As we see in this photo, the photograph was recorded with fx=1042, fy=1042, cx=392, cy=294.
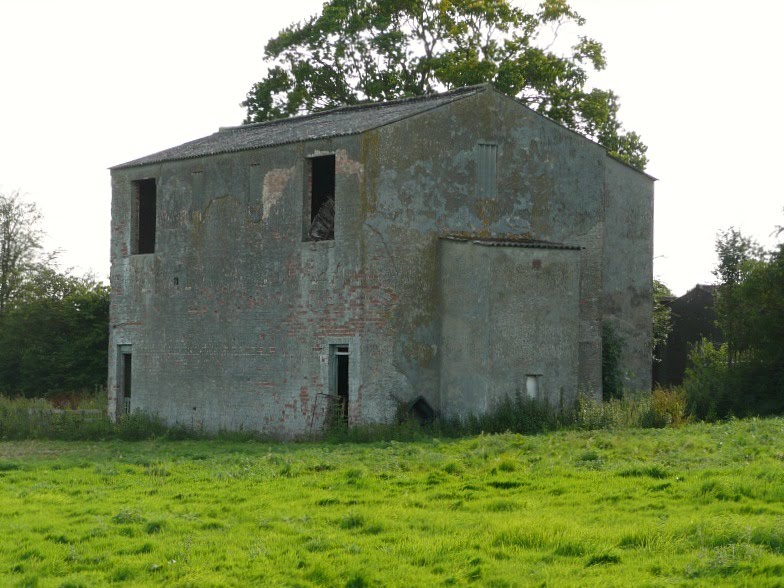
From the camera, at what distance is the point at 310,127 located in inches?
1029

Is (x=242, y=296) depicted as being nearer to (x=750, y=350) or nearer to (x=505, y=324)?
(x=505, y=324)

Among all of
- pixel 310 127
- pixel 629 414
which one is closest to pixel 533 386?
pixel 629 414

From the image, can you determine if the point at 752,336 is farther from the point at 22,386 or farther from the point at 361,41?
the point at 22,386

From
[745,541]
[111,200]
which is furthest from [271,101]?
[745,541]

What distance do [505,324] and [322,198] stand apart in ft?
18.7

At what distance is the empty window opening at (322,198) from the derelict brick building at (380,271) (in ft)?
0.16

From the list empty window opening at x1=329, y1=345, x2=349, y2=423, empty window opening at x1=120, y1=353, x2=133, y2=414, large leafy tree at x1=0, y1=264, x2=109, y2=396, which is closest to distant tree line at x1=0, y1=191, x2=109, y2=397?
large leafy tree at x1=0, y1=264, x2=109, y2=396

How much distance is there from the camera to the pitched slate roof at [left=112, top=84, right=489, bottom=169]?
23.8m

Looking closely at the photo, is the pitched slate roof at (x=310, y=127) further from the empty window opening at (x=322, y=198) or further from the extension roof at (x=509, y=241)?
the extension roof at (x=509, y=241)

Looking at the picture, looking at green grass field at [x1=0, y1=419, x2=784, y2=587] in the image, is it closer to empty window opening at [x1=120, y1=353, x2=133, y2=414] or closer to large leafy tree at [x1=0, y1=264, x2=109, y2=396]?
empty window opening at [x1=120, y1=353, x2=133, y2=414]

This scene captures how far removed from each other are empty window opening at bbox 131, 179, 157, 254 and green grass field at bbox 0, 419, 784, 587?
1066 cm

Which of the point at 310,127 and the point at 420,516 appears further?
the point at 310,127

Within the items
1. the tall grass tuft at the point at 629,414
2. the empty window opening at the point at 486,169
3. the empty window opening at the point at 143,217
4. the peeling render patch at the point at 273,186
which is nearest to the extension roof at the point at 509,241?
the empty window opening at the point at 486,169

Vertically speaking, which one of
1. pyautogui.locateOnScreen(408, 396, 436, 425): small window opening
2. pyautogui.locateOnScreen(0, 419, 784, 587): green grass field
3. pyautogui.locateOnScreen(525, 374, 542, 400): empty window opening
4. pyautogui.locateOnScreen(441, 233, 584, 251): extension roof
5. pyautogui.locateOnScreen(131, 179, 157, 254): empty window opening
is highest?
pyautogui.locateOnScreen(131, 179, 157, 254): empty window opening
